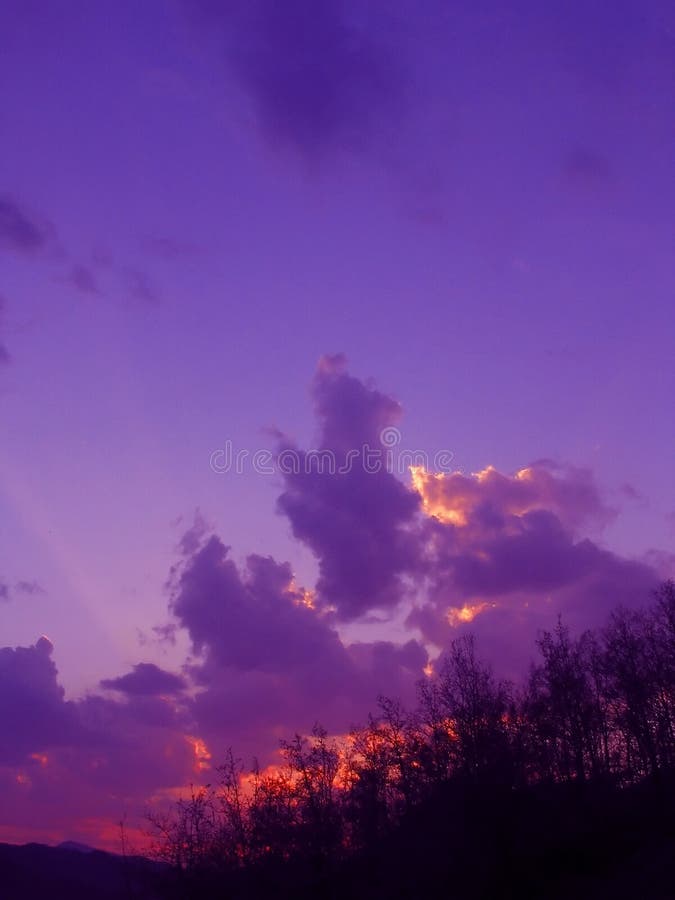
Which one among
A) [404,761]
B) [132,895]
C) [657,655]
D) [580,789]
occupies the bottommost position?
[132,895]

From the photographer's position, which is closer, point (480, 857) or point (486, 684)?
point (480, 857)

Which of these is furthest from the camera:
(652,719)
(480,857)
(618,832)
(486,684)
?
(652,719)

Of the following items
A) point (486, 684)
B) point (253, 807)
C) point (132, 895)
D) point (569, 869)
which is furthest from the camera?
point (253, 807)

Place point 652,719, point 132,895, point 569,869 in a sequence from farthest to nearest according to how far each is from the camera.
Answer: point 132,895 < point 652,719 < point 569,869

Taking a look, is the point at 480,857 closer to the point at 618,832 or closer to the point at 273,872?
the point at 618,832

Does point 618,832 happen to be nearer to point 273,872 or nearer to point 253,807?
point 273,872

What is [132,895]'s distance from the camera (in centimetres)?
7950

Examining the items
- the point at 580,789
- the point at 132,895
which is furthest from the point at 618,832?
the point at 132,895

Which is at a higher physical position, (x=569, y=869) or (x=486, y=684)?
(x=486, y=684)

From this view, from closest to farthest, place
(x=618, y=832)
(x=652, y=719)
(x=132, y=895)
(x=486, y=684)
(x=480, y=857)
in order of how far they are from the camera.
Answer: (x=480, y=857) < (x=618, y=832) < (x=486, y=684) < (x=652, y=719) < (x=132, y=895)

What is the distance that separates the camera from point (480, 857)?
4672cm

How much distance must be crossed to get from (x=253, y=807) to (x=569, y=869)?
47531 millimetres

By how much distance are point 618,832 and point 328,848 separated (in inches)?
1236

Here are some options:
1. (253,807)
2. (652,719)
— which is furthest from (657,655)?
(253,807)
